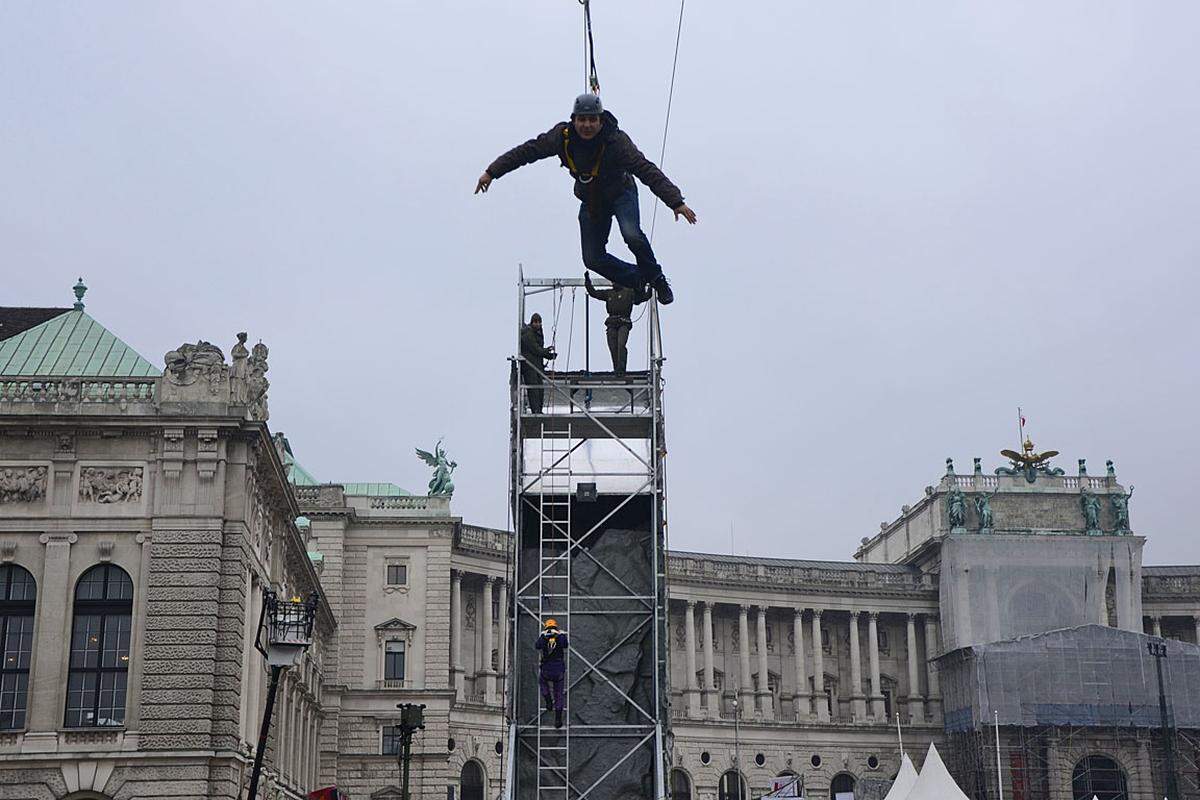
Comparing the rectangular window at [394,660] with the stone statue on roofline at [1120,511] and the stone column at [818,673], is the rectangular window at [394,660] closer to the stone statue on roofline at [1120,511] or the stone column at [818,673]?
the stone column at [818,673]

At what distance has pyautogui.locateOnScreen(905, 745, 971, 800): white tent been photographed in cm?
5441

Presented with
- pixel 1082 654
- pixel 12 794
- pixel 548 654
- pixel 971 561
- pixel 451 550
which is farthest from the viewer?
pixel 971 561

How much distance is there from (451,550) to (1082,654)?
37737 mm

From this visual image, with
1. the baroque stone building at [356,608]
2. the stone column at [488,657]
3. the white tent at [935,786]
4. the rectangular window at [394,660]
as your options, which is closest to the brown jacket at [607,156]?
the baroque stone building at [356,608]

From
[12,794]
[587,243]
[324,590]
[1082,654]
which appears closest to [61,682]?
[12,794]

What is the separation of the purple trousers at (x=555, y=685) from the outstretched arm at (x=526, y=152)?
7.10m

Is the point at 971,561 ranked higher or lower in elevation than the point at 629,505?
higher

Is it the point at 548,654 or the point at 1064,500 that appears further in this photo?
the point at 1064,500

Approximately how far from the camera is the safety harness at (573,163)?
2186 cm

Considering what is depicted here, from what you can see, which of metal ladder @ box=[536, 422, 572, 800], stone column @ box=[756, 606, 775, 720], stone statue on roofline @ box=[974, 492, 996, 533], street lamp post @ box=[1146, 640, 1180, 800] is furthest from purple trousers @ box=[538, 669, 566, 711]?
stone statue on roofline @ box=[974, 492, 996, 533]

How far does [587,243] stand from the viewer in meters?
23.7

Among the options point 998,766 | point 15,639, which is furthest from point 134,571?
point 998,766

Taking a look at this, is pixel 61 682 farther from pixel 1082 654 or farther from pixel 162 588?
pixel 1082 654

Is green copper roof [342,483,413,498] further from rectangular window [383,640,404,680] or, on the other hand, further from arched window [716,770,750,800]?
arched window [716,770,750,800]
